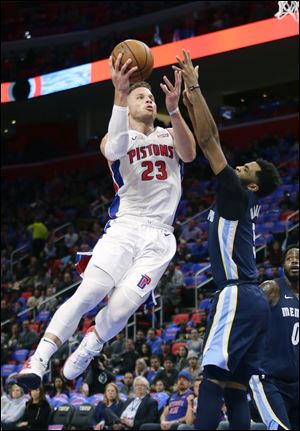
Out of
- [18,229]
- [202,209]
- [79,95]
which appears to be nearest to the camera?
[202,209]

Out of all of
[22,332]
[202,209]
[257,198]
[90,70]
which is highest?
[90,70]

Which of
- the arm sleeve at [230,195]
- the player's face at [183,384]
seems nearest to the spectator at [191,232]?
the player's face at [183,384]

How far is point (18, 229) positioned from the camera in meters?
27.5

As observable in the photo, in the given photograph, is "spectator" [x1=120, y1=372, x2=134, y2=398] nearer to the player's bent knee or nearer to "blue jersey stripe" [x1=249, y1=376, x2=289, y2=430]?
"blue jersey stripe" [x1=249, y1=376, x2=289, y2=430]

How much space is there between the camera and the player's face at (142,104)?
22.9 ft

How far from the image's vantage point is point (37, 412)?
14.5 m

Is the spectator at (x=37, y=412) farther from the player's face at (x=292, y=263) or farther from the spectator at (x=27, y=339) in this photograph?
the player's face at (x=292, y=263)

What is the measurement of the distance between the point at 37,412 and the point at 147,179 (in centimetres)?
845

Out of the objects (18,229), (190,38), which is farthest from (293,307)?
(18,229)

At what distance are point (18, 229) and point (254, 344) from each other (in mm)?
21577

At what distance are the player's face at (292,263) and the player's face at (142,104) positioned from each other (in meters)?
2.18

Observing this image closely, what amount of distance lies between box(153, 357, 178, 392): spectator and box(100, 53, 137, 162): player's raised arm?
7845 mm

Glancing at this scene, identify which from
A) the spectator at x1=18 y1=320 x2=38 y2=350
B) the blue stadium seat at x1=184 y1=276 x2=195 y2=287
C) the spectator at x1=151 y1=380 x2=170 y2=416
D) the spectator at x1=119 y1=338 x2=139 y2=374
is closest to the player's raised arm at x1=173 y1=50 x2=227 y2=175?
the spectator at x1=151 y1=380 x2=170 y2=416

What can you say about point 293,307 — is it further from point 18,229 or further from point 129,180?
point 18,229
